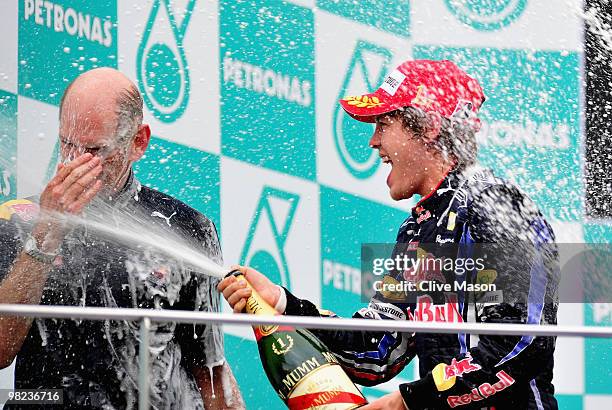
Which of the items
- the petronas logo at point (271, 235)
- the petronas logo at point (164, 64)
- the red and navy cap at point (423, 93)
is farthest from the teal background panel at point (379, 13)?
the petronas logo at point (271, 235)

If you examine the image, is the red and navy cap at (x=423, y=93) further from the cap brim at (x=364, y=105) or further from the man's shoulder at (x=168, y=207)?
the man's shoulder at (x=168, y=207)

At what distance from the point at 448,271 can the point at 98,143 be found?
1.00 m

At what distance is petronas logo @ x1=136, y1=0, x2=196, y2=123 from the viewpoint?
280 centimetres

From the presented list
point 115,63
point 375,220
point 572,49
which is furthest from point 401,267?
point 115,63

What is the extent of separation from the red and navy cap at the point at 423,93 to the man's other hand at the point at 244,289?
51 centimetres

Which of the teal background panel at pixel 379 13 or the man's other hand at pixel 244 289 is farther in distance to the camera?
the teal background panel at pixel 379 13

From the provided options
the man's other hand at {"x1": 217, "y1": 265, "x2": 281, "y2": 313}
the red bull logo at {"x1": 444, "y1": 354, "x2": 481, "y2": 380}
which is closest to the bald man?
the man's other hand at {"x1": 217, "y1": 265, "x2": 281, "y2": 313}

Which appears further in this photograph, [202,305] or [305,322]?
[202,305]

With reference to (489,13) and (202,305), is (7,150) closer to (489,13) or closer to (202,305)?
(202,305)

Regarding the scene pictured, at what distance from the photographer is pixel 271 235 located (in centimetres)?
273

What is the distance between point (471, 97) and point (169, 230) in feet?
2.99

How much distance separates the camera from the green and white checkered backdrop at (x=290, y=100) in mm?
2758

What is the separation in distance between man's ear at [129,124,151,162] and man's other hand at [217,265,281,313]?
417mm

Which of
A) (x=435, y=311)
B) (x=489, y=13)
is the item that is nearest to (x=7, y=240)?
(x=435, y=311)
